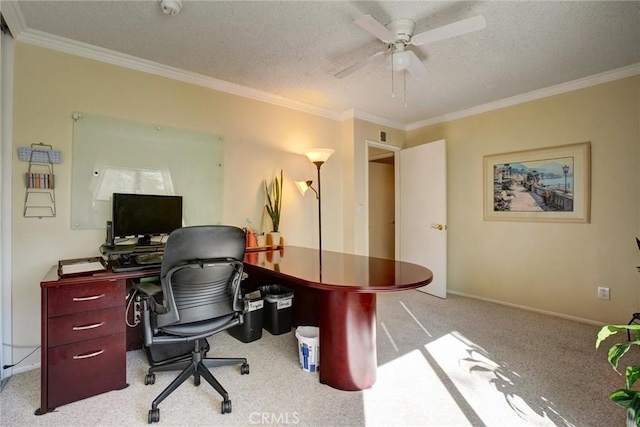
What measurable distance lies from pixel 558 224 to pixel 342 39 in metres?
2.87

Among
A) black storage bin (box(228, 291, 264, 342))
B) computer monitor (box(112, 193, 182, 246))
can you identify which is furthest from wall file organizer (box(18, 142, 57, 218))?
black storage bin (box(228, 291, 264, 342))

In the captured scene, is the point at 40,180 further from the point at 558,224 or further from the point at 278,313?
the point at 558,224

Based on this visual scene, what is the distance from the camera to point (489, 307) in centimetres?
353

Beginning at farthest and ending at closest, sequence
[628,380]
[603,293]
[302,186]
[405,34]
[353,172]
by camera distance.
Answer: [353,172] → [302,186] → [603,293] → [405,34] → [628,380]

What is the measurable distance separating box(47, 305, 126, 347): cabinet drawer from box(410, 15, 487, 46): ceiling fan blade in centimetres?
250

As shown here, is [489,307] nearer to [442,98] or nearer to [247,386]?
[442,98]

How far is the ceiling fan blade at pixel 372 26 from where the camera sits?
170 cm

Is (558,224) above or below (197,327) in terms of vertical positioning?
above

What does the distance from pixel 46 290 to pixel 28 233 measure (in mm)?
768

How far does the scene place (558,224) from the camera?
3.25m

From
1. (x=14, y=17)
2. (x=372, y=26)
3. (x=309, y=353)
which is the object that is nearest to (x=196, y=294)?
(x=309, y=353)

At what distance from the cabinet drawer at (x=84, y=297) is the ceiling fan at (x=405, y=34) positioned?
211 centimetres

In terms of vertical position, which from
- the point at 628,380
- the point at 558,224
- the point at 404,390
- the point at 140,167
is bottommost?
the point at 404,390

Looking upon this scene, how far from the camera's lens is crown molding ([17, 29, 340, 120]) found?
7.30ft
